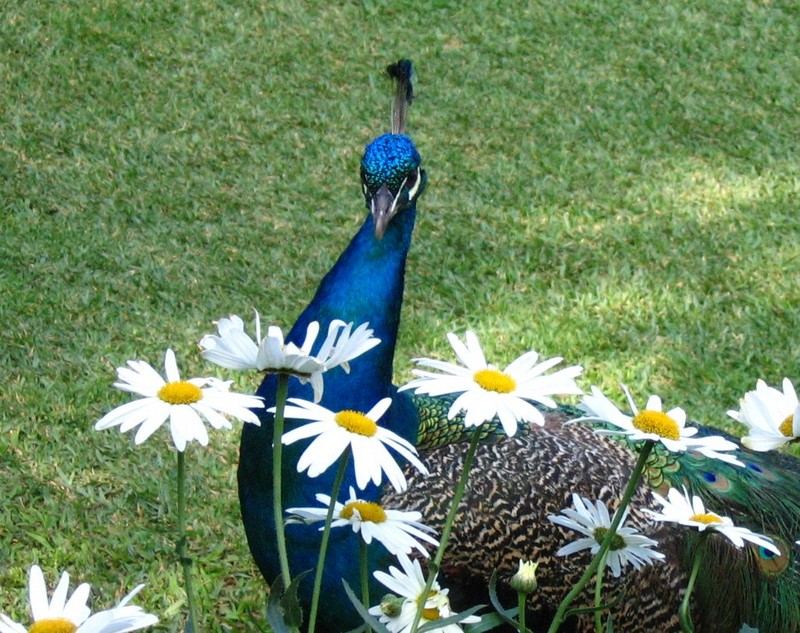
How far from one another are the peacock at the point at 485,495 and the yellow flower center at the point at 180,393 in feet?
3.18

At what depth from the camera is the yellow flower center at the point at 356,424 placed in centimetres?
109

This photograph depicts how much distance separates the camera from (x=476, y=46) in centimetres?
566

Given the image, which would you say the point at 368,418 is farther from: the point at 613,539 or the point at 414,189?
the point at 414,189

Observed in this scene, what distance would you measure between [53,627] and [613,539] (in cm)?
59

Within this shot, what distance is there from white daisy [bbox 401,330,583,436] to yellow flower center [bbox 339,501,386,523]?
0.43 ft

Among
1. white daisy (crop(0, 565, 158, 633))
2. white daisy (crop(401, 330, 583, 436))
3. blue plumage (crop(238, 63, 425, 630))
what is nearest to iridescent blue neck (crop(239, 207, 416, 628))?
blue plumage (crop(238, 63, 425, 630))

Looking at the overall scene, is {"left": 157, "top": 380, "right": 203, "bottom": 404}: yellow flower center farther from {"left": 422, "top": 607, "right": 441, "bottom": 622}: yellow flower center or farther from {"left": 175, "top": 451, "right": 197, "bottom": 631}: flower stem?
{"left": 422, "top": 607, "right": 441, "bottom": 622}: yellow flower center

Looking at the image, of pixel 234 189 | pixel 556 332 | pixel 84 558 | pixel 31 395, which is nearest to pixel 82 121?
A: pixel 234 189

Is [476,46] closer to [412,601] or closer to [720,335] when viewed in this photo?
[720,335]

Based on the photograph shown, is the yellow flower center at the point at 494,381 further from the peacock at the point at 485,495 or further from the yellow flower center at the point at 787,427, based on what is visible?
the peacock at the point at 485,495

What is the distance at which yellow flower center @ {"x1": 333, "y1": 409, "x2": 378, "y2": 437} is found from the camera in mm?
1094

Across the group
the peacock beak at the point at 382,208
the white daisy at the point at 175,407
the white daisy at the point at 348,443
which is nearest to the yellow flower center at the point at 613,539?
the white daisy at the point at 348,443

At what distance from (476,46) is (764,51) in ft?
4.63

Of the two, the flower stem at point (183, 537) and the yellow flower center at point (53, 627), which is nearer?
the yellow flower center at point (53, 627)
